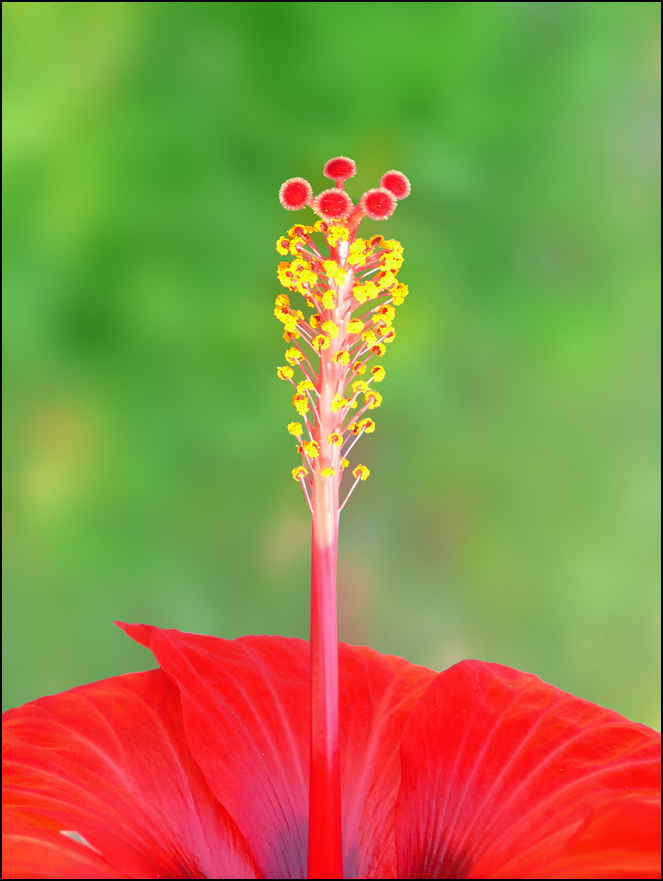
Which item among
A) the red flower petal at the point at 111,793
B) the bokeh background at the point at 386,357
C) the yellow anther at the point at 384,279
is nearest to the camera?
the red flower petal at the point at 111,793

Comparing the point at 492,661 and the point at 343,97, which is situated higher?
the point at 343,97

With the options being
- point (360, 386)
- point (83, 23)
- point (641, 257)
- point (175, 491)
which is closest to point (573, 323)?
point (641, 257)

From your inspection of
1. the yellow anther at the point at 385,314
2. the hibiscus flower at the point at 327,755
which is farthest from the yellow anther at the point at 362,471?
the yellow anther at the point at 385,314

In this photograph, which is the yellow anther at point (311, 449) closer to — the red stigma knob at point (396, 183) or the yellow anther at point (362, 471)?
the yellow anther at point (362, 471)

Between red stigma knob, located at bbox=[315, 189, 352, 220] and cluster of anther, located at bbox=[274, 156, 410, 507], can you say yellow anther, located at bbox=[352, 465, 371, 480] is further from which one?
red stigma knob, located at bbox=[315, 189, 352, 220]

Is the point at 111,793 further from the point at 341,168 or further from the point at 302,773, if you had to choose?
the point at 341,168

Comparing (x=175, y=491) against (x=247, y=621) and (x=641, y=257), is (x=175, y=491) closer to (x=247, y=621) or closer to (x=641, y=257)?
(x=247, y=621)

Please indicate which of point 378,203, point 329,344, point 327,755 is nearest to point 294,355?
point 329,344
